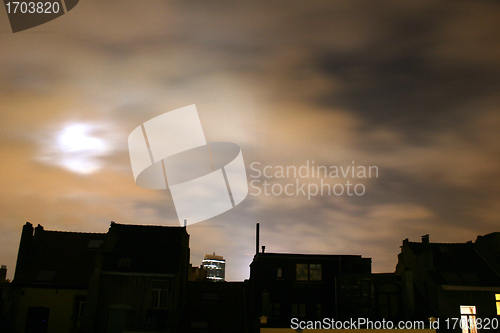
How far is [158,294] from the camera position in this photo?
35.6 metres

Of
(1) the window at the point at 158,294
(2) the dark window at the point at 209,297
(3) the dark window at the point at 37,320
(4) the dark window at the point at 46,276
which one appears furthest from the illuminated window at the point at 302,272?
(3) the dark window at the point at 37,320

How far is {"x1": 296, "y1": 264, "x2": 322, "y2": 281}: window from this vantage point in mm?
41281

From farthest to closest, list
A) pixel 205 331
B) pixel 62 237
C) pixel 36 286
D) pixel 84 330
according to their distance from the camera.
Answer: pixel 62 237 → pixel 205 331 → pixel 36 286 → pixel 84 330

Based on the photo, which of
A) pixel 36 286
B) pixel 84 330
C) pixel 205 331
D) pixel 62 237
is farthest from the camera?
pixel 62 237

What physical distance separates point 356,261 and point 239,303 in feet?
40.4

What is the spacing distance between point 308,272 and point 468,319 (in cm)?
1402

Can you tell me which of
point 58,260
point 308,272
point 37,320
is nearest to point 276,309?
point 308,272

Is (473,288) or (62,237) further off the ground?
(62,237)

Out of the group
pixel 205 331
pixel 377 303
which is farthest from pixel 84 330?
pixel 377 303

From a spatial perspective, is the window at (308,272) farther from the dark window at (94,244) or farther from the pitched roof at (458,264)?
the dark window at (94,244)

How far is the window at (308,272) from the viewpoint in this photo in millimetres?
41281

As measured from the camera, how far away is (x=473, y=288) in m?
37.0

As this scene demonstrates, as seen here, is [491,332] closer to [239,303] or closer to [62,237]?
[239,303]

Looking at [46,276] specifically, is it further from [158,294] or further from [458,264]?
[458,264]
